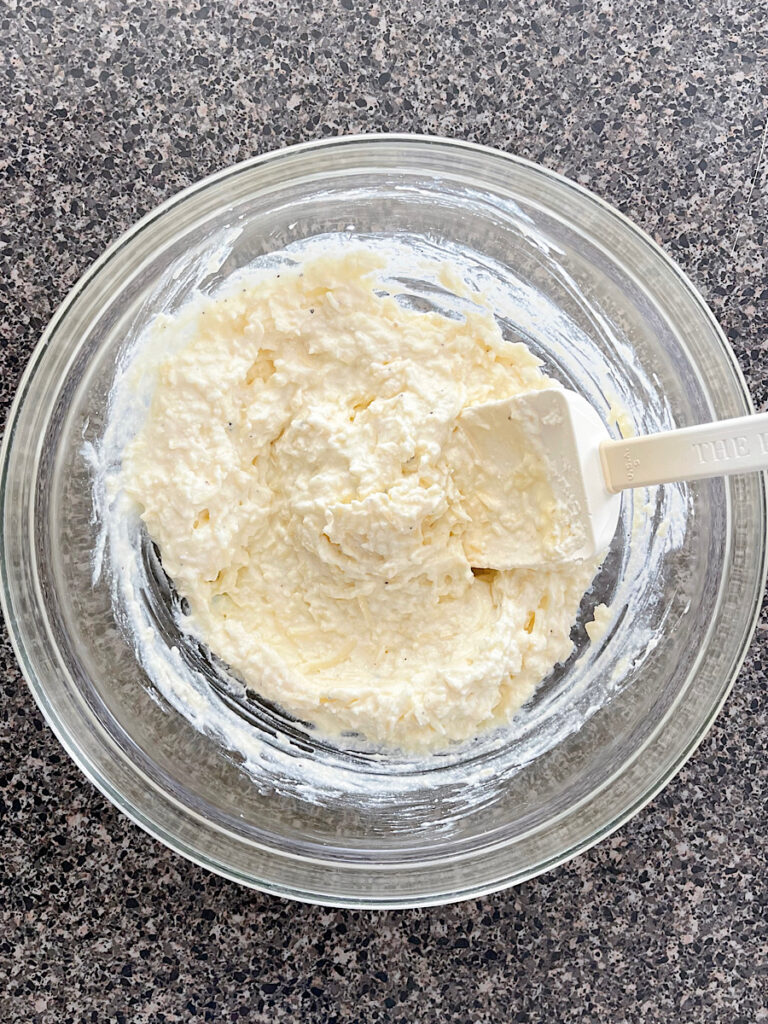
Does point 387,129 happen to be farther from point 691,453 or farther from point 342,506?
point 691,453

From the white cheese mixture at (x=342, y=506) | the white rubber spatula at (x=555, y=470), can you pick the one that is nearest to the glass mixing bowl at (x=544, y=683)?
the white cheese mixture at (x=342, y=506)

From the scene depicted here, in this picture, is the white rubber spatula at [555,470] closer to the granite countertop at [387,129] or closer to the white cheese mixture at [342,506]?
the white cheese mixture at [342,506]

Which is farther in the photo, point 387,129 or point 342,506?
point 387,129

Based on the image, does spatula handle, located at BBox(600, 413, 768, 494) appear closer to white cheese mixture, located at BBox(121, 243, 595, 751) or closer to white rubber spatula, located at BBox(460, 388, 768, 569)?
white rubber spatula, located at BBox(460, 388, 768, 569)

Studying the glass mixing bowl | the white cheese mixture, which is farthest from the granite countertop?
the white cheese mixture

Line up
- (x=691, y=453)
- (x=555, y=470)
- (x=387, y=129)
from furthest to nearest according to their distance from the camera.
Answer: (x=387, y=129)
(x=555, y=470)
(x=691, y=453)

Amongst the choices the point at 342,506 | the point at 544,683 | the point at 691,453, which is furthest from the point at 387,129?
the point at 544,683

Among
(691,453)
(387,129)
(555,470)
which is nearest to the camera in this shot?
(691,453)
